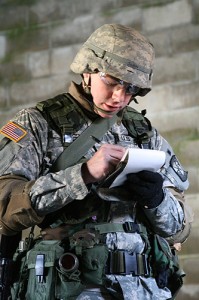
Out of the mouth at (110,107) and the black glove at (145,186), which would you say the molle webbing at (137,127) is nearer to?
the mouth at (110,107)

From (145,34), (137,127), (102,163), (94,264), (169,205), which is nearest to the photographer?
(102,163)

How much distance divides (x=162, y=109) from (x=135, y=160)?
5.26 ft

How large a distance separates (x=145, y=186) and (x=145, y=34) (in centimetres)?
173

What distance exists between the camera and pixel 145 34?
3.20 m

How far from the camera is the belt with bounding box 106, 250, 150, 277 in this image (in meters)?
1.64

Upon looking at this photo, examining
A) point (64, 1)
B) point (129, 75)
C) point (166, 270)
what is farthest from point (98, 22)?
point (166, 270)

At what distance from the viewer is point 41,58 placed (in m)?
3.39

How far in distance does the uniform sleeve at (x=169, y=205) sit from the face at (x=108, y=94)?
0.20 m

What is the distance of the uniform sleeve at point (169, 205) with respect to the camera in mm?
1700

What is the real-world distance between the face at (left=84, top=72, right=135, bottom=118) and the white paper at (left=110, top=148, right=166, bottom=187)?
0.26 m

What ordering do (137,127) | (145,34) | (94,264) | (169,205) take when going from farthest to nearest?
(145,34), (137,127), (169,205), (94,264)

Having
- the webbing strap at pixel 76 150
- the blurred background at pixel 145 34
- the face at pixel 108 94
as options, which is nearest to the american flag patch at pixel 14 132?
the webbing strap at pixel 76 150

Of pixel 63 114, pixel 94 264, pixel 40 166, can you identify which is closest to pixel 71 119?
pixel 63 114

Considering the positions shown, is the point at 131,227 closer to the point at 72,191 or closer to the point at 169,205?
the point at 169,205
